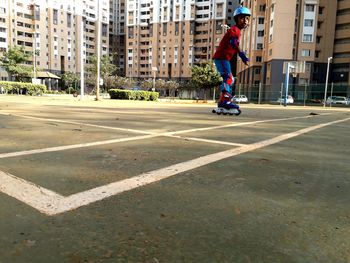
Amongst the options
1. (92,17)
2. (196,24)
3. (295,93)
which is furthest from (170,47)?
(295,93)

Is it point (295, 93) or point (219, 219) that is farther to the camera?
point (295, 93)

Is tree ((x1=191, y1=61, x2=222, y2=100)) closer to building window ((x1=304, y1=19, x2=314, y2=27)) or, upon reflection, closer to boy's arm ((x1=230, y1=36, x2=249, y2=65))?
building window ((x1=304, y1=19, x2=314, y2=27))

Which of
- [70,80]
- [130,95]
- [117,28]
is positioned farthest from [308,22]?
[117,28]

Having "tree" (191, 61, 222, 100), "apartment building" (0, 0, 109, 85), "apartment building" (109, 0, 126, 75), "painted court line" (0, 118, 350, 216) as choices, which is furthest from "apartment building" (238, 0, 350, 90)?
"apartment building" (109, 0, 126, 75)

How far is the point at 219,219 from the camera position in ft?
8.05

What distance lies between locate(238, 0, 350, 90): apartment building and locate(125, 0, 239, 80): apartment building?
4038 cm

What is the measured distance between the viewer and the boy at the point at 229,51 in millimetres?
12039

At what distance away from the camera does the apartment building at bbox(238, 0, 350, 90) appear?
59.5m

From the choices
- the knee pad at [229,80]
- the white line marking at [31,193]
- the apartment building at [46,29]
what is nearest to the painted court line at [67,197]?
the white line marking at [31,193]

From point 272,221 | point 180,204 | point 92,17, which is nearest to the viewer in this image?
point 272,221

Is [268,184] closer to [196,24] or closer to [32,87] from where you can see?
[32,87]

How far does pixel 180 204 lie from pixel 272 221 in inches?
26.9

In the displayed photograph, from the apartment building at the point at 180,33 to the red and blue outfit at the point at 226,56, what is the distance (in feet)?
291

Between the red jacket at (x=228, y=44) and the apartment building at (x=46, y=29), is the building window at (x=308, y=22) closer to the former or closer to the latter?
the red jacket at (x=228, y=44)
